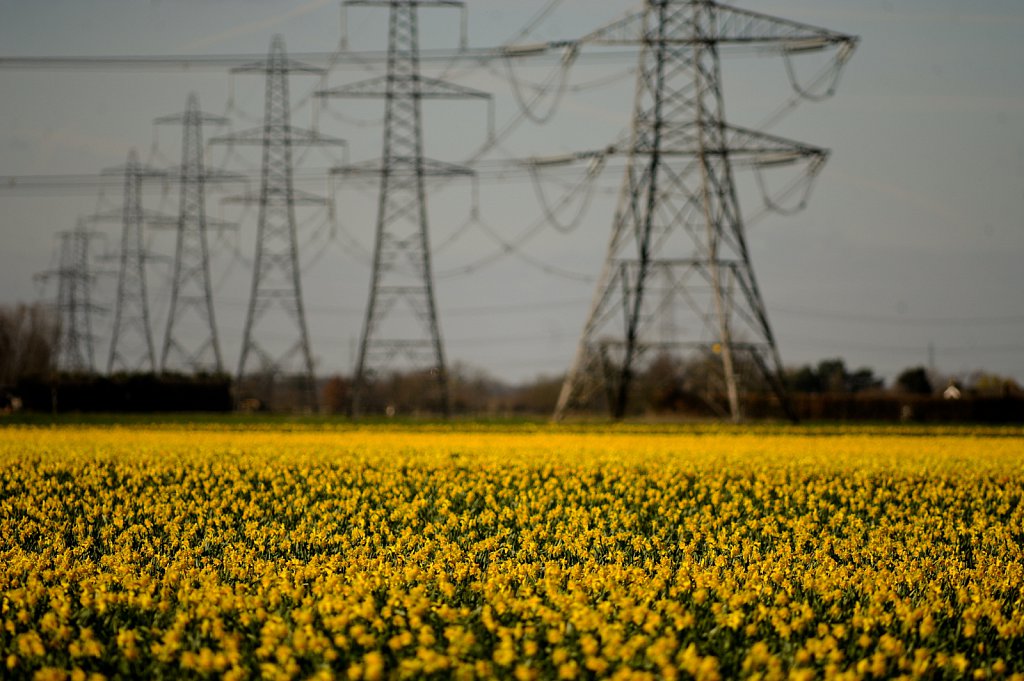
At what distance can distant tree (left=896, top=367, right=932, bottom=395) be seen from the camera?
8569 cm

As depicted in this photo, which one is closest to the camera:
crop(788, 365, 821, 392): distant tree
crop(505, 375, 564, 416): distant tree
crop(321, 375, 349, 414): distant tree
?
crop(505, 375, 564, 416): distant tree

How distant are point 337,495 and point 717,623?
290 inches

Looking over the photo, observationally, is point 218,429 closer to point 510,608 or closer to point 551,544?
point 551,544

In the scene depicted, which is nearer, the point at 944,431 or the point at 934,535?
the point at 934,535

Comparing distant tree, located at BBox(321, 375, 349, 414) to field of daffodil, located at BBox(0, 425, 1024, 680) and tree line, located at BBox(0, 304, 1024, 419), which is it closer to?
tree line, located at BBox(0, 304, 1024, 419)

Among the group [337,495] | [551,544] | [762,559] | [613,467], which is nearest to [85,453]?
[337,495]

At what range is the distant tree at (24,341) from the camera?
102625 millimetres

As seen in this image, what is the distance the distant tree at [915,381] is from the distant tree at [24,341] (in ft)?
244

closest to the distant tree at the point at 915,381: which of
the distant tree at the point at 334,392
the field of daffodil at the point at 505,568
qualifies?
the distant tree at the point at 334,392

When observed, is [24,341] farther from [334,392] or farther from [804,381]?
[804,381]

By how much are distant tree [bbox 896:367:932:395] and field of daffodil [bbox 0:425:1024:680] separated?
72.0 meters

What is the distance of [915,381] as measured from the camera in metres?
86.9

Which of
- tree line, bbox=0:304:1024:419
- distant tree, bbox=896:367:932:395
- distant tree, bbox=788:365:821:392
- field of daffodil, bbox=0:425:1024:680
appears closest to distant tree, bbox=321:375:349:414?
tree line, bbox=0:304:1024:419

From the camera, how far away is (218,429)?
31.8 metres
